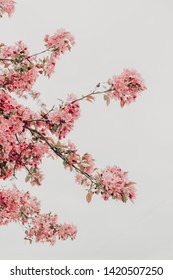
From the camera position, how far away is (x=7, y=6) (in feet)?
24.4

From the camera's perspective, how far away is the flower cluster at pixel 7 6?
7426 millimetres

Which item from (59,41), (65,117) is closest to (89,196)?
(65,117)

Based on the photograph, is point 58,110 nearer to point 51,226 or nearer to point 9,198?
point 9,198

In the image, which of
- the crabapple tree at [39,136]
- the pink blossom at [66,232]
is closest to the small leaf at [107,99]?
the crabapple tree at [39,136]

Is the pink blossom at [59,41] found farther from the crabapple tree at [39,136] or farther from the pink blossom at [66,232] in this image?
the pink blossom at [66,232]

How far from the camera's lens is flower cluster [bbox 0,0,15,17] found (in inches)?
292

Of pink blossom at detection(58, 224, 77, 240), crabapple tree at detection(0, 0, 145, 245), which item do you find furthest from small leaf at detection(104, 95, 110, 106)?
pink blossom at detection(58, 224, 77, 240)

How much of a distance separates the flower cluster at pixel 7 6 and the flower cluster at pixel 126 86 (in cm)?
231

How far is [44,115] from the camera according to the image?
6.19m

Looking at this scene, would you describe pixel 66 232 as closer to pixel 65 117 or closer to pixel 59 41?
pixel 65 117

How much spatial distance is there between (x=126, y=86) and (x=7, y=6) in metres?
2.57

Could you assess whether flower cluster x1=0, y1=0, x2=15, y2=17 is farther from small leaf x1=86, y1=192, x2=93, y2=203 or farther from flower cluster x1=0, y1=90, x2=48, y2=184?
small leaf x1=86, y1=192, x2=93, y2=203
